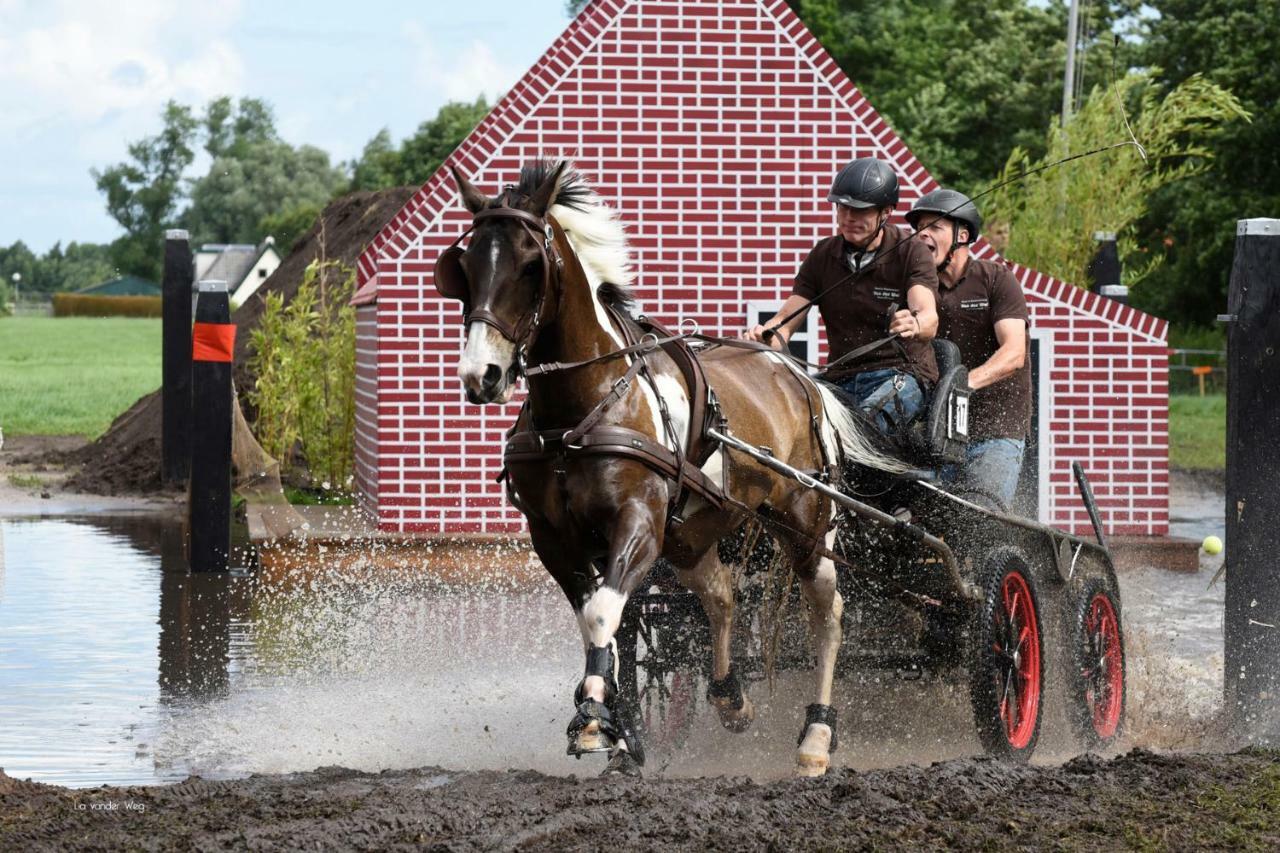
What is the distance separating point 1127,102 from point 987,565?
3345 centimetres

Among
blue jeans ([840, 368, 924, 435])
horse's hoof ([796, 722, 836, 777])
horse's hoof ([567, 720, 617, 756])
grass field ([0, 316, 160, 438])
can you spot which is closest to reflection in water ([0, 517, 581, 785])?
horse's hoof ([796, 722, 836, 777])

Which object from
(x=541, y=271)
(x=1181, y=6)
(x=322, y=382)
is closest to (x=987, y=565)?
(x=541, y=271)

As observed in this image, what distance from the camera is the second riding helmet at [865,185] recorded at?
314 inches

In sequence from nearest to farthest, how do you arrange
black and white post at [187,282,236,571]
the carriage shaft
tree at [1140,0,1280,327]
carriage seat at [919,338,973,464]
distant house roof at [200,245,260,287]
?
the carriage shaft, carriage seat at [919,338,973,464], black and white post at [187,282,236,571], tree at [1140,0,1280,327], distant house roof at [200,245,260,287]

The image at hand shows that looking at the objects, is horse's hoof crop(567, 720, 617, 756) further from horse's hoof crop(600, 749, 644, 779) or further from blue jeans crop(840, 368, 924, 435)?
blue jeans crop(840, 368, 924, 435)

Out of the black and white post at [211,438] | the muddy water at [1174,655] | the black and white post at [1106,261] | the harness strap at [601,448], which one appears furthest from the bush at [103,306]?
the harness strap at [601,448]

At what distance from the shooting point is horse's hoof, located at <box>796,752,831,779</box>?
A: 7270 millimetres

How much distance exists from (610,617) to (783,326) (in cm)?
252

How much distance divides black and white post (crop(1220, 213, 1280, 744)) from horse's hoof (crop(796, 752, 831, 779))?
2.28 metres

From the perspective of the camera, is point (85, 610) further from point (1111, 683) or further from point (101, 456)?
point (101, 456)

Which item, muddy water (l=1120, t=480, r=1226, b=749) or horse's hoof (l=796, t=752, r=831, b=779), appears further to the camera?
muddy water (l=1120, t=480, r=1226, b=749)

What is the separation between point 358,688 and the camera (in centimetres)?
973

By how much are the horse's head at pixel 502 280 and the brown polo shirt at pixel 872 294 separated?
2130 mm

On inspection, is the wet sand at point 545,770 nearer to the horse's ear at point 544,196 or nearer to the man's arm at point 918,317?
the man's arm at point 918,317
